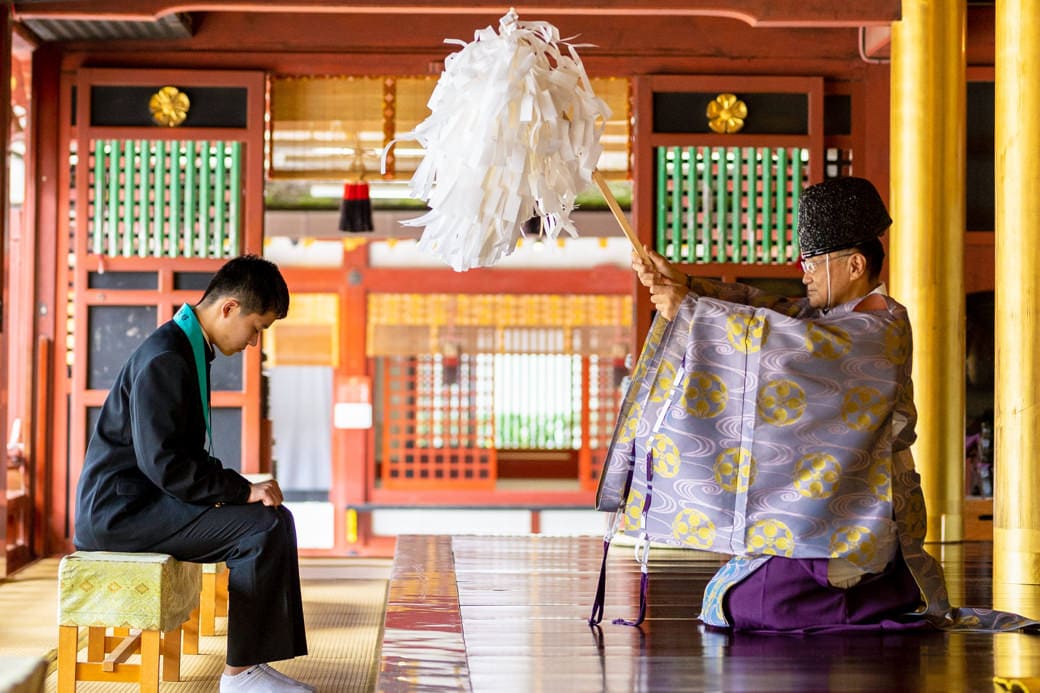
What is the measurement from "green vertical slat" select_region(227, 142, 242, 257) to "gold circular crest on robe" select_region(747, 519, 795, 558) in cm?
350

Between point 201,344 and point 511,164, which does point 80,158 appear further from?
point 511,164

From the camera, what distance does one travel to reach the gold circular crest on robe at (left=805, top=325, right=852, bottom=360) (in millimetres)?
2631

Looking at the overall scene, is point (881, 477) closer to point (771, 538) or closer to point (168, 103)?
point (771, 538)

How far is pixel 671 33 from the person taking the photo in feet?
18.5

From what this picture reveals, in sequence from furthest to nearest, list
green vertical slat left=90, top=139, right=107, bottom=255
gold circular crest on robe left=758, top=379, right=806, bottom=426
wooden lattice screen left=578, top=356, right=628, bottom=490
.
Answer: wooden lattice screen left=578, top=356, right=628, bottom=490, green vertical slat left=90, top=139, right=107, bottom=255, gold circular crest on robe left=758, top=379, right=806, bottom=426

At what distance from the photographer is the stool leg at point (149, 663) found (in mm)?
3010

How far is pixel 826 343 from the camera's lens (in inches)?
104

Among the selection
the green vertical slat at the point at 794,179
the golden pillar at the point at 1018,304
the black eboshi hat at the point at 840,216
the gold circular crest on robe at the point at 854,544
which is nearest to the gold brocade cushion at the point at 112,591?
the gold circular crest on robe at the point at 854,544

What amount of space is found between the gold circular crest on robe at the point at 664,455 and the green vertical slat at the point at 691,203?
300 centimetres

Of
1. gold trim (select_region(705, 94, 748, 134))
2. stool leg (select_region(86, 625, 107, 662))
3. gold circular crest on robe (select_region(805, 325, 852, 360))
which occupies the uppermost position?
gold trim (select_region(705, 94, 748, 134))

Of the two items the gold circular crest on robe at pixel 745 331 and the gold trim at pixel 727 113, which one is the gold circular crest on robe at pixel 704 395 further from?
Answer: the gold trim at pixel 727 113

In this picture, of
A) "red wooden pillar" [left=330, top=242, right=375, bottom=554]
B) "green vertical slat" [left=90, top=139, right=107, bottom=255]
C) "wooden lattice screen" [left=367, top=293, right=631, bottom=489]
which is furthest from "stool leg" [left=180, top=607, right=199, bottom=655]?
"wooden lattice screen" [left=367, top=293, right=631, bottom=489]

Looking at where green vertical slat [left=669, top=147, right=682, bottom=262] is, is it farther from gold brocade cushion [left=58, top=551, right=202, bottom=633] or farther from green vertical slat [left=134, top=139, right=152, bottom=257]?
gold brocade cushion [left=58, top=551, right=202, bottom=633]

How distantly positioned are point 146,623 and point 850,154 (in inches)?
156
